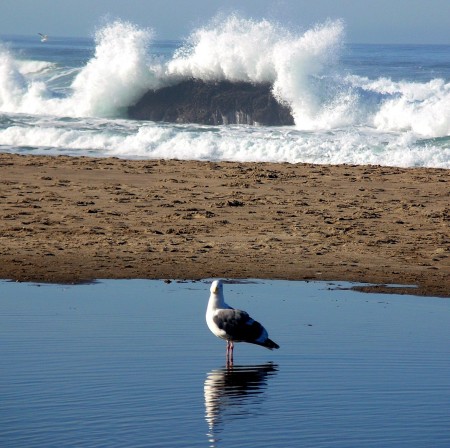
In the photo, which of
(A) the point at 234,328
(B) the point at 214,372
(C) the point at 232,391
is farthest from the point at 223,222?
(C) the point at 232,391

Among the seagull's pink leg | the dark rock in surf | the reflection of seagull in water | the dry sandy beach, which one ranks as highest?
the dark rock in surf

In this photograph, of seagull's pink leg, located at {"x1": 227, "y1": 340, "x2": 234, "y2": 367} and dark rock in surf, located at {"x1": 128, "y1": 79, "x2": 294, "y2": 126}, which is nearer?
seagull's pink leg, located at {"x1": 227, "y1": 340, "x2": 234, "y2": 367}

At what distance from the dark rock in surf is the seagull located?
19.3 metres

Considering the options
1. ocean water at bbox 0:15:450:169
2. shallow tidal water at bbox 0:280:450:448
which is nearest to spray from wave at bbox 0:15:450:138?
ocean water at bbox 0:15:450:169

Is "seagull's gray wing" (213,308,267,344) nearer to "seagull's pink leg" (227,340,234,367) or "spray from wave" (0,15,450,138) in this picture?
"seagull's pink leg" (227,340,234,367)

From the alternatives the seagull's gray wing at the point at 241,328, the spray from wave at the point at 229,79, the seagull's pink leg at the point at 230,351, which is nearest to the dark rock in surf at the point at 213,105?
the spray from wave at the point at 229,79

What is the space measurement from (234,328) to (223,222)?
581 cm

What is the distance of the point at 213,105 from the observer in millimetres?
29766

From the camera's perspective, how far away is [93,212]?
47.8ft

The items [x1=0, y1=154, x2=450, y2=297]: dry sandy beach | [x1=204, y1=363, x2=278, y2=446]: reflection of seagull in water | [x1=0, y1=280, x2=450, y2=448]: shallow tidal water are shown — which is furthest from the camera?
[x1=0, y1=154, x2=450, y2=297]: dry sandy beach

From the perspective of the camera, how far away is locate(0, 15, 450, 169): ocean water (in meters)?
21.6

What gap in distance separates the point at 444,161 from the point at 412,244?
7.66 m

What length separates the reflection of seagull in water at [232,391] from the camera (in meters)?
7.10

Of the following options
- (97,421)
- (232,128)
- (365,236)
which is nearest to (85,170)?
(365,236)
